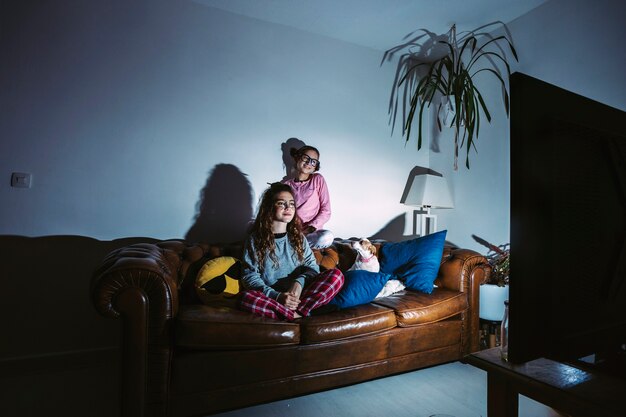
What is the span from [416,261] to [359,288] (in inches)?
23.7

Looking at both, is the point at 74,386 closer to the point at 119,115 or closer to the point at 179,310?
the point at 179,310

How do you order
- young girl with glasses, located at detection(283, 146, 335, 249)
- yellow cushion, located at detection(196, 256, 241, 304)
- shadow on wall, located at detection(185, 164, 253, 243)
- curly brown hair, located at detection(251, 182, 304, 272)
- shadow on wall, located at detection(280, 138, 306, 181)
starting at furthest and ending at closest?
shadow on wall, located at detection(280, 138, 306, 181) < young girl with glasses, located at detection(283, 146, 335, 249) < shadow on wall, located at detection(185, 164, 253, 243) < curly brown hair, located at detection(251, 182, 304, 272) < yellow cushion, located at detection(196, 256, 241, 304)

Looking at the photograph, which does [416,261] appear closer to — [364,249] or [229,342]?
[364,249]

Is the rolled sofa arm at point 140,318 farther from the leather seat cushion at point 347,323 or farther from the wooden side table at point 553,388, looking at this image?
the wooden side table at point 553,388

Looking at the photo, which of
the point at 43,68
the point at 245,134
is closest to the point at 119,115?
the point at 43,68

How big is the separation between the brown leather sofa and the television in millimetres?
1268

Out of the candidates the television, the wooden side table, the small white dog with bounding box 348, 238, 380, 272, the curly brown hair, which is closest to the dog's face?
the small white dog with bounding box 348, 238, 380, 272

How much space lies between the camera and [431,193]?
294cm

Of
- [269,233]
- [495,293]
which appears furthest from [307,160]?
[495,293]

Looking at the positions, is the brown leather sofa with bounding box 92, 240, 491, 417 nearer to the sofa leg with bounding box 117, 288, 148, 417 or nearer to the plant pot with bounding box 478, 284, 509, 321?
the sofa leg with bounding box 117, 288, 148, 417

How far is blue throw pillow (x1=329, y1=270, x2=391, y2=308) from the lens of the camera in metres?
1.92

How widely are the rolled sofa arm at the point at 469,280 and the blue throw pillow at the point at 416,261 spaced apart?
96mm

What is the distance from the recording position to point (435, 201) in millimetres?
2926

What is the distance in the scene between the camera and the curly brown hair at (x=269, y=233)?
2062 mm
